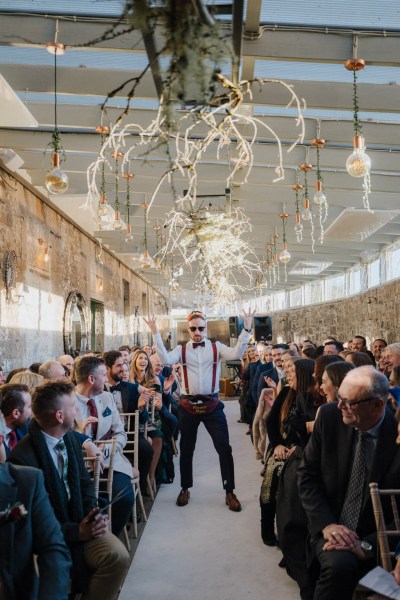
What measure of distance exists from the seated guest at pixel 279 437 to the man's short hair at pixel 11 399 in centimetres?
175

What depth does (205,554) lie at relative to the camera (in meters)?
4.02

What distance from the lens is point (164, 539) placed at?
4324 millimetres

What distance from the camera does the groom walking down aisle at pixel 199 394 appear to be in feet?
17.1

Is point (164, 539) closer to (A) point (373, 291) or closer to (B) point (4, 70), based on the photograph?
(B) point (4, 70)

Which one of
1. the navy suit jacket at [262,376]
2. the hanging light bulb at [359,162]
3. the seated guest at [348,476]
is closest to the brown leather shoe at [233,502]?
the navy suit jacket at [262,376]

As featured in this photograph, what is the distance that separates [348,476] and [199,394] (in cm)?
283

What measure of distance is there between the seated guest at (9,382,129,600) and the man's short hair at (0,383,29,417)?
0.63 meters

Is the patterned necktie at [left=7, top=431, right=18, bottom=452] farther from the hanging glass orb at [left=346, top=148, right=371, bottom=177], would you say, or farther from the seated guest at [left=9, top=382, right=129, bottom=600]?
the hanging glass orb at [left=346, top=148, right=371, bottom=177]

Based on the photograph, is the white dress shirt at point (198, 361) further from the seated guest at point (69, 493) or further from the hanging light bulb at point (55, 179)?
the seated guest at point (69, 493)

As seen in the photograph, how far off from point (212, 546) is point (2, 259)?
457 cm

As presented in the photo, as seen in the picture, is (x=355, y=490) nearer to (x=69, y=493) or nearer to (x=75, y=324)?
(x=69, y=493)

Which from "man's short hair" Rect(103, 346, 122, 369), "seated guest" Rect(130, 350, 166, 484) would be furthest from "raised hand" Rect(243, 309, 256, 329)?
"man's short hair" Rect(103, 346, 122, 369)

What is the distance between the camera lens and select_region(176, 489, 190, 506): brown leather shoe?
518 centimetres

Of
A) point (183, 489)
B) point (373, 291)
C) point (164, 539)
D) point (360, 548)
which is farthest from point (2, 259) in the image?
point (373, 291)
